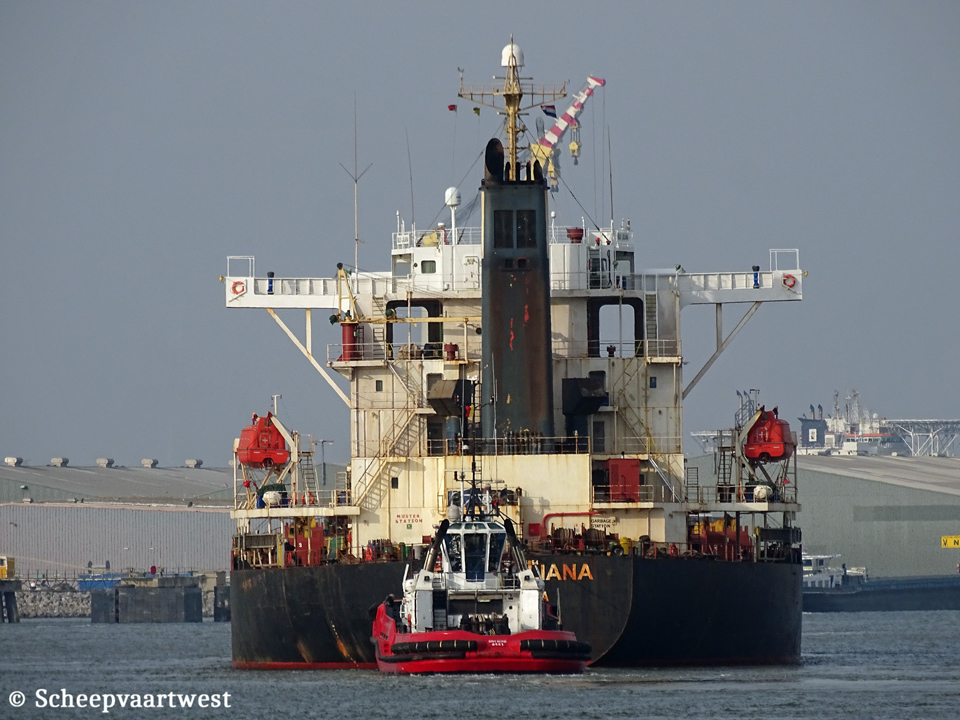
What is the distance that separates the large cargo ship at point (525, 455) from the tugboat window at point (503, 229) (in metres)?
0.04

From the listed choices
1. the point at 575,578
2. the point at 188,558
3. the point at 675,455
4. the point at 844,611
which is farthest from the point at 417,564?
the point at 188,558

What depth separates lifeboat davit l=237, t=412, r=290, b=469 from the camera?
215 ft

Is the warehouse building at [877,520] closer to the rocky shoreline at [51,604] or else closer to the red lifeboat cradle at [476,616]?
the rocky shoreline at [51,604]

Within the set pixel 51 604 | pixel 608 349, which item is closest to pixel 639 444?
pixel 608 349

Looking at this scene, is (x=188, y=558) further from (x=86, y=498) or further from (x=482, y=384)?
(x=482, y=384)

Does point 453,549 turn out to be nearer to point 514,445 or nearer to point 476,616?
point 476,616

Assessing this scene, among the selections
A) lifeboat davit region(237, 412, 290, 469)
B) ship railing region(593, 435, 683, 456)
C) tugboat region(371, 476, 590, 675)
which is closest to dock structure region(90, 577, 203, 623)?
lifeboat davit region(237, 412, 290, 469)

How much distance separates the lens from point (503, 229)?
5756 cm

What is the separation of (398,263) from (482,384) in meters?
9.03

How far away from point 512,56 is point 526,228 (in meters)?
6.35

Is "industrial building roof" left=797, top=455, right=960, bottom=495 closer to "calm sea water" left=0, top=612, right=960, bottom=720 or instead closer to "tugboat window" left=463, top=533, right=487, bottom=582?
"calm sea water" left=0, top=612, right=960, bottom=720

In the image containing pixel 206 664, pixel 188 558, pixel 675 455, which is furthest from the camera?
pixel 188 558

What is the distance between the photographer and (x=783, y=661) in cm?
5972

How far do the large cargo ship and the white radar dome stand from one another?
0.07 m
